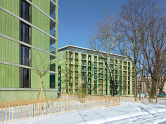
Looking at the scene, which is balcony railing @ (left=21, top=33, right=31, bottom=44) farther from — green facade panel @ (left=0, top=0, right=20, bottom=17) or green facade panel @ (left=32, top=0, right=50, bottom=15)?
green facade panel @ (left=32, top=0, right=50, bottom=15)

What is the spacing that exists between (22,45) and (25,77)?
391 centimetres

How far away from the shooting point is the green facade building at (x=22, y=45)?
57.3ft

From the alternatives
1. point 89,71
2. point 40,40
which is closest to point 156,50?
point 40,40

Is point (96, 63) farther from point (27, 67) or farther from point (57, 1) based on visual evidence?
point (27, 67)

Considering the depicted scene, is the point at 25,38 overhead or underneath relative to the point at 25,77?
overhead

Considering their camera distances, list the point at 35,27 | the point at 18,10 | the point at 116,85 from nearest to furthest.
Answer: the point at 18,10 → the point at 35,27 → the point at 116,85

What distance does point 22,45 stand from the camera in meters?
20.3

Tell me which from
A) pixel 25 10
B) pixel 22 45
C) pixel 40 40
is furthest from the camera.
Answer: pixel 40 40

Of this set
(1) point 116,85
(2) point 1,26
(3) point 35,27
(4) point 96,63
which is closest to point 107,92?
(1) point 116,85

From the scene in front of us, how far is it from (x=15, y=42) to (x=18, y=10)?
12.9 ft

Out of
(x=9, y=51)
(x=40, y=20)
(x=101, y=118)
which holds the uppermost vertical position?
(x=40, y=20)

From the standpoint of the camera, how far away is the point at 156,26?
23.4 metres

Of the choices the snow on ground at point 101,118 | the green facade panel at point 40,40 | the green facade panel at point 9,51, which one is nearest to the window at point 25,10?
the green facade panel at point 40,40

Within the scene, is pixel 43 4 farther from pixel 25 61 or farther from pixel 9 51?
pixel 9 51
